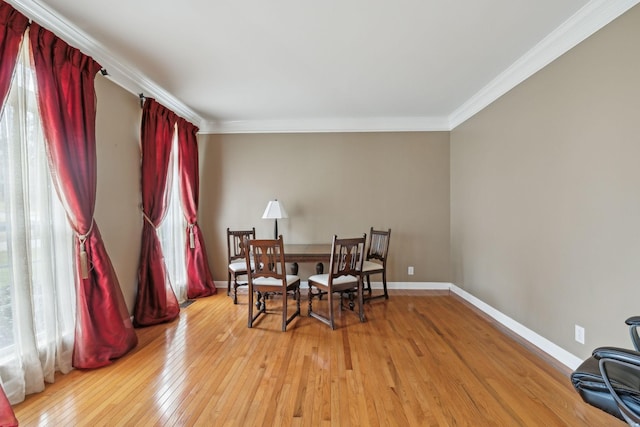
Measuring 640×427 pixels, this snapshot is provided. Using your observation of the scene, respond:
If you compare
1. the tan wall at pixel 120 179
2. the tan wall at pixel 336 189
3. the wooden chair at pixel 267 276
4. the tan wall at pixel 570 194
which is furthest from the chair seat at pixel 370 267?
the tan wall at pixel 120 179

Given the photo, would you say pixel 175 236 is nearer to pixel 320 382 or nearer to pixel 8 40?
pixel 8 40

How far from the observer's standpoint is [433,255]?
14.6 ft

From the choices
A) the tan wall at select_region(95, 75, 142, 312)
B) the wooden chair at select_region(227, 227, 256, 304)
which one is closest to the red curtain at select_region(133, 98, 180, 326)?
the tan wall at select_region(95, 75, 142, 312)

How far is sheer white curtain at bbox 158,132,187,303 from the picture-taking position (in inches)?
148

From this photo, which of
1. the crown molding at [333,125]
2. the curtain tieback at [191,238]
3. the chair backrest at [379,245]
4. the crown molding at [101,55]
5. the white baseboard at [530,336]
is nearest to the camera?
the crown molding at [101,55]

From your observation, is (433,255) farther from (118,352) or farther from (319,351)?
(118,352)

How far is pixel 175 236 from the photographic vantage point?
398cm

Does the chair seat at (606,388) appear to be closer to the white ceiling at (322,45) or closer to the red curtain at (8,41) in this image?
the white ceiling at (322,45)

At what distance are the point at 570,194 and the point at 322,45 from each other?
232cm

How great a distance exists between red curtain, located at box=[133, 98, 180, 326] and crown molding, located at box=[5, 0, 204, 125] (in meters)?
0.18

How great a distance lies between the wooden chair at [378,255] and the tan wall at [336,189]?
27cm

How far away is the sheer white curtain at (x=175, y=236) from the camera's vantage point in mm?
3752

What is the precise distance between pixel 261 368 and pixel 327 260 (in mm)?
1429

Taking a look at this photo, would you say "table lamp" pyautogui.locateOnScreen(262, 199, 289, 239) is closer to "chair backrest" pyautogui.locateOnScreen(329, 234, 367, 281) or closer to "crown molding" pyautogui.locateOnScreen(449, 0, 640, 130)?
"chair backrest" pyautogui.locateOnScreen(329, 234, 367, 281)
